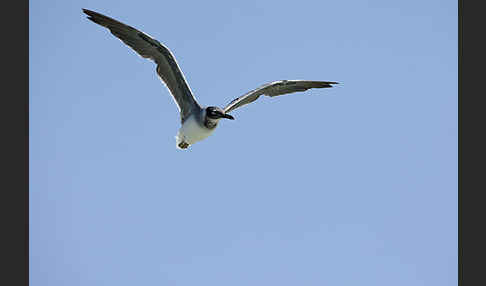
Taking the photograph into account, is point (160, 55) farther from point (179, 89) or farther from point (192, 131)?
point (192, 131)

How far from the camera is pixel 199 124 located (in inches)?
492

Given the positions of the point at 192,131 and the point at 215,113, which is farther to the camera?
the point at 192,131

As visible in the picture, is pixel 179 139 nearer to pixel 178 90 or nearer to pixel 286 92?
pixel 178 90

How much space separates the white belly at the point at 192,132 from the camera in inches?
495

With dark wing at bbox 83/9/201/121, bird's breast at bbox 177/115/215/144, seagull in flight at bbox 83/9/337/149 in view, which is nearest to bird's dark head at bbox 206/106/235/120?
seagull in flight at bbox 83/9/337/149

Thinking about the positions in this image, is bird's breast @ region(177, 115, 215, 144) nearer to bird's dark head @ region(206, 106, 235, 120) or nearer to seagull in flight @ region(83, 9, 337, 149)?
seagull in flight @ region(83, 9, 337, 149)

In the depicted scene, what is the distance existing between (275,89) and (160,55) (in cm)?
294

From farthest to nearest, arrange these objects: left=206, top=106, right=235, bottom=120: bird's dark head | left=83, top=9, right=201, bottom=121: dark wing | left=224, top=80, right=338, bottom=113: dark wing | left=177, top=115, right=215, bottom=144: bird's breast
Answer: left=224, top=80, right=338, bottom=113: dark wing
left=177, top=115, right=215, bottom=144: bird's breast
left=206, top=106, right=235, bottom=120: bird's dark head
left=83, top=9, right=201, bottom=121: dark wing

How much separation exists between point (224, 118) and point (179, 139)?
4.15 ft

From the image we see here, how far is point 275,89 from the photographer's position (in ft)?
46.6

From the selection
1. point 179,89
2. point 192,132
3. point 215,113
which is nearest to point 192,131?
point 192,132

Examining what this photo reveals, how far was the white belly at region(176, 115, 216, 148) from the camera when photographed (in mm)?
12578

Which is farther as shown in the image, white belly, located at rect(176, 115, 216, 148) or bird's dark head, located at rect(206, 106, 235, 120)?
white belly, located at rect(176, 115, 216, 148)

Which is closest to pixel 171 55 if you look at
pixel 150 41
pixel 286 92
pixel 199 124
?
pixel 150 41
